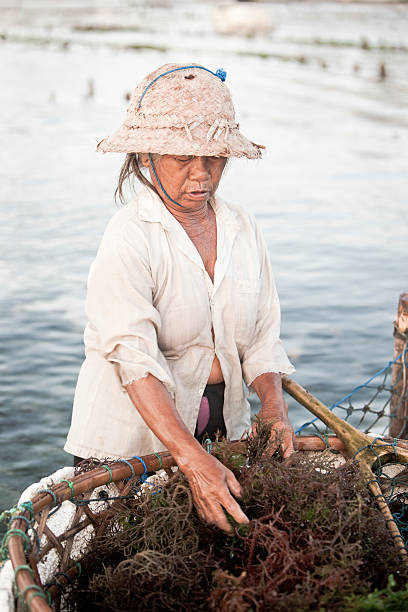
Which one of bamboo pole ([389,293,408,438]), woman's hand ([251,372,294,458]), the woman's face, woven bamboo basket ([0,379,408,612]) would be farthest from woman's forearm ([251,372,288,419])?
bamboo pole ([389,293,408,438])

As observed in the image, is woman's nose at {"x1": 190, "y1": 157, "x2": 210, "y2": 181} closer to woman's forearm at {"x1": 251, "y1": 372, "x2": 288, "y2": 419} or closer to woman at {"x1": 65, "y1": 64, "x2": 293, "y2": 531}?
woman at {"x1": 65, "y1": 64, "x2": 293, "y2": 531}

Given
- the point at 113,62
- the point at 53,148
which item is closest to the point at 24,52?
the point at 113,62

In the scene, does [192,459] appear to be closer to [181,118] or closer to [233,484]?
[233,484]

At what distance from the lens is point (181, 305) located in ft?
7.07

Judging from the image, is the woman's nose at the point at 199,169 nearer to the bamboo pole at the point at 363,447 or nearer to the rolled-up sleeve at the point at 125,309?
the rolled-up sleeve at the point at 125,309

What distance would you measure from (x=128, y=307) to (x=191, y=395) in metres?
0.41

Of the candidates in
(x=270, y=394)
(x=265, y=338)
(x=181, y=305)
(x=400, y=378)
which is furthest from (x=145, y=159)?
(x=400, y=378)

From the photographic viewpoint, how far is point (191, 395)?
7.48 feet

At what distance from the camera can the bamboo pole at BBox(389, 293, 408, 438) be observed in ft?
10.6

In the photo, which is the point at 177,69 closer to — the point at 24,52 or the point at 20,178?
the point at 20,178

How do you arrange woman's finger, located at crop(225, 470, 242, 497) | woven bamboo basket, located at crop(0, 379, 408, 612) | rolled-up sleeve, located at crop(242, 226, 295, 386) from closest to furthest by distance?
woven bamboo basket, located at crop(0, 379, 408, 612), woman's finger, located at crop(225, 470, 242, 497), rolled-up sleeve, located at crop(242, 226, 295, 386)

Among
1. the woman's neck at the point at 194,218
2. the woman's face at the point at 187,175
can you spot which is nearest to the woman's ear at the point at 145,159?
the woman's face at the point at 187,175

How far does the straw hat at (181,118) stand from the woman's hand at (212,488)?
2.56 ft

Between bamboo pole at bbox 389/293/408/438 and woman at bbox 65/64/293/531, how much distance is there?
1.02 meters
